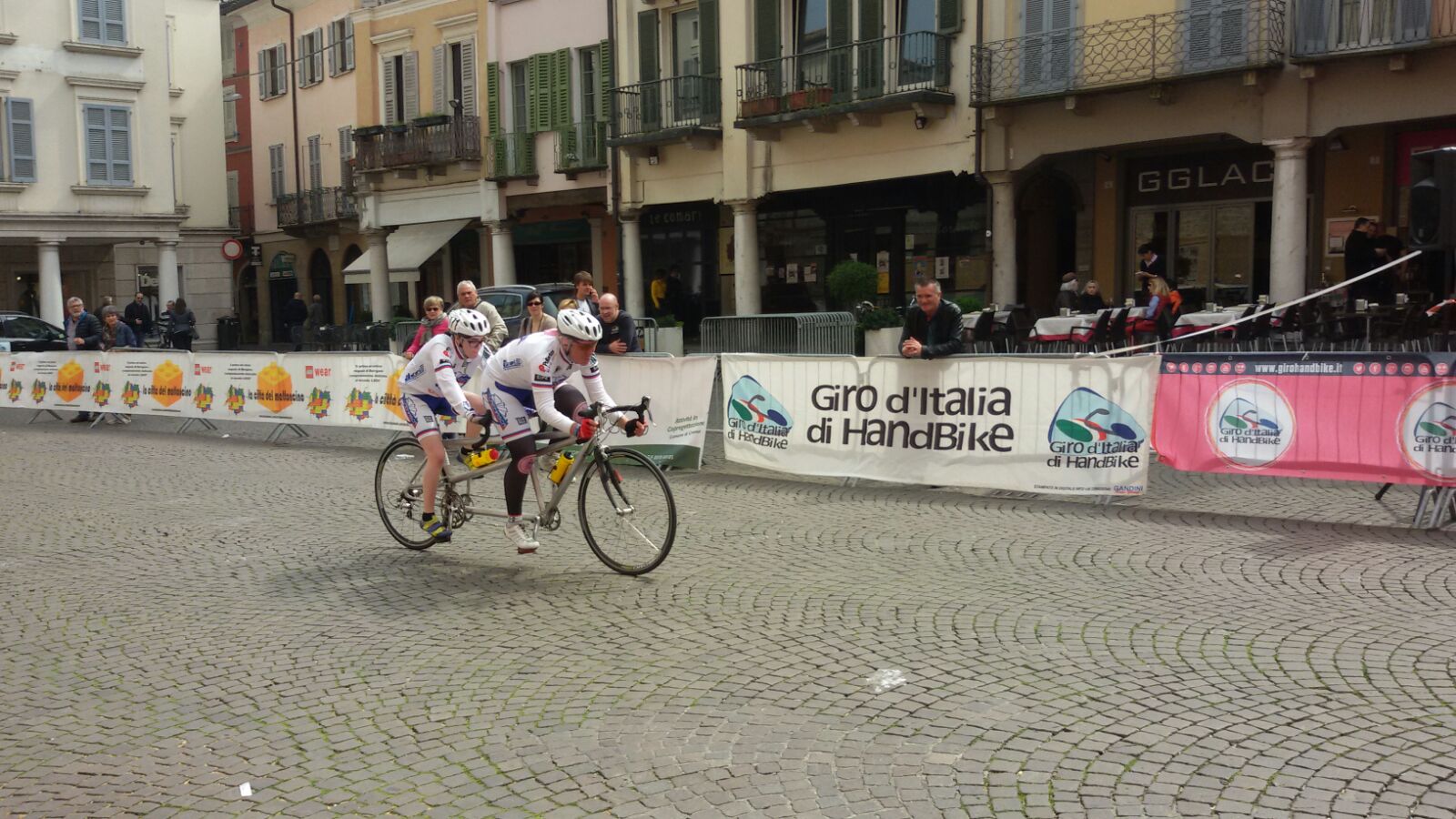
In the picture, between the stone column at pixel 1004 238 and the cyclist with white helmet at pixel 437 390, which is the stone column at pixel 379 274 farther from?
the cyclist with white helmet at pixel 437 390

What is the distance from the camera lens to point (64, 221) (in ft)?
123

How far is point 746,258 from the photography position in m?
27.0

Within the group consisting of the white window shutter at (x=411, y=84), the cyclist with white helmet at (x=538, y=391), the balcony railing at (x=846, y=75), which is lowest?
the cyclist with white helmet at (x=538, y=391)

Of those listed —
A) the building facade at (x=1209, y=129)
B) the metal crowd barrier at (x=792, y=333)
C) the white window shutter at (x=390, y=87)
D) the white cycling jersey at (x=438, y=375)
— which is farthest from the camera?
the white window shutter at (x=390, y=87)

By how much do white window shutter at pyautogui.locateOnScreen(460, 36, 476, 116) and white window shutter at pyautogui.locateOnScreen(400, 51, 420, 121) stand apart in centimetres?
196

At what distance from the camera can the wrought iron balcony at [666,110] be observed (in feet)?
88.5

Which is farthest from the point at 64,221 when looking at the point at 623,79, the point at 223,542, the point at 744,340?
the point at 223,542

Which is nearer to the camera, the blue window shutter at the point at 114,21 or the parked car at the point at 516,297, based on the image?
the parked car at the point at 516,297

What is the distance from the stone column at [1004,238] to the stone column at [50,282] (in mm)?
26754

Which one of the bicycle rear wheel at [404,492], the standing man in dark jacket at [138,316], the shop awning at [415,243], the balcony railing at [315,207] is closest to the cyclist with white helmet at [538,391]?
the bicycle rear wheel at [404,492]

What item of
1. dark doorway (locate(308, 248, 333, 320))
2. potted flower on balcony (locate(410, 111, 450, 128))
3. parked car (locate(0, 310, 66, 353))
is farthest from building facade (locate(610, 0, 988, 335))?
dark doorway (locate(308, 248, 333, 320))

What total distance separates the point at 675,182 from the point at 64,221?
19766 millimetres

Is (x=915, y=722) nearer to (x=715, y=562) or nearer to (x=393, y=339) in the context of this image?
(x=715, y=562)

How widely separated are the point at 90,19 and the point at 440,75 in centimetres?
1195
